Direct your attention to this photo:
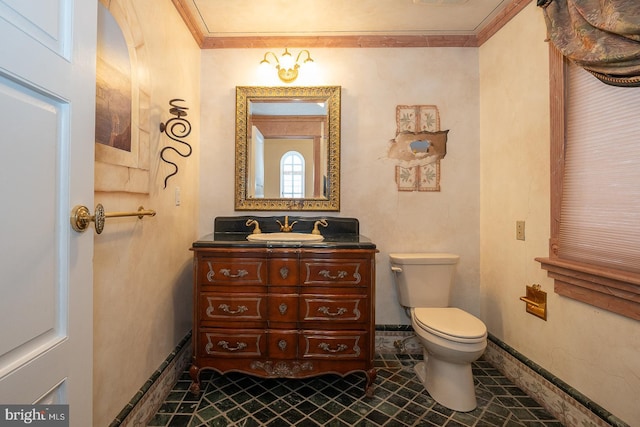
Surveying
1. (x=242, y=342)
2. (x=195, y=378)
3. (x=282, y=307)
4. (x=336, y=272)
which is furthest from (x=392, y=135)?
(x=195, y=378)

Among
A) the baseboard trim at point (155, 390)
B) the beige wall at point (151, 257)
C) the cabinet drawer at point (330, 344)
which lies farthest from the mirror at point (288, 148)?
the baseboard trim at point (155, 390)

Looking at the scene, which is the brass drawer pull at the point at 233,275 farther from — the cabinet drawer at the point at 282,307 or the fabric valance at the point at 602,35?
the fabric valance at the point at 602,35

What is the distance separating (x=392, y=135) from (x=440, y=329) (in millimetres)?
1413

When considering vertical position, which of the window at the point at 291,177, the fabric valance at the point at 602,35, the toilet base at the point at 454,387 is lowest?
the toilet base at the point at 454,387

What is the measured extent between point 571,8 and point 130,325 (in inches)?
99.2

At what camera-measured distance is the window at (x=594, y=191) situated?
1.21 m

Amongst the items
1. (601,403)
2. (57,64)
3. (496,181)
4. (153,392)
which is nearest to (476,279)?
(496,181)

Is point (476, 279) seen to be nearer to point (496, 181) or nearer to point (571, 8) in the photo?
point (496, 181)

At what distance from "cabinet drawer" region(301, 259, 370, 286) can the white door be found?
3.39ft

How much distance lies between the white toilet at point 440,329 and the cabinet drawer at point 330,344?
398 mm

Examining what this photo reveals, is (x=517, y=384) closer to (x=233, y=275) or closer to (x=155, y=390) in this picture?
(x=233, y=275)

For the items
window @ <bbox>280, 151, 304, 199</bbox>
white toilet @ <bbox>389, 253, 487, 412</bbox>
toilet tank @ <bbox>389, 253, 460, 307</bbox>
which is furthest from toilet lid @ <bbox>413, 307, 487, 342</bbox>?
window @ <bbox>280, 151, 304, 199</bbox>

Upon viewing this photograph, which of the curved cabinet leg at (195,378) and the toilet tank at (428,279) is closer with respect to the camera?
the curved cabinet leg at (195,378)

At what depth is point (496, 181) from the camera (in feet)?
6.70
